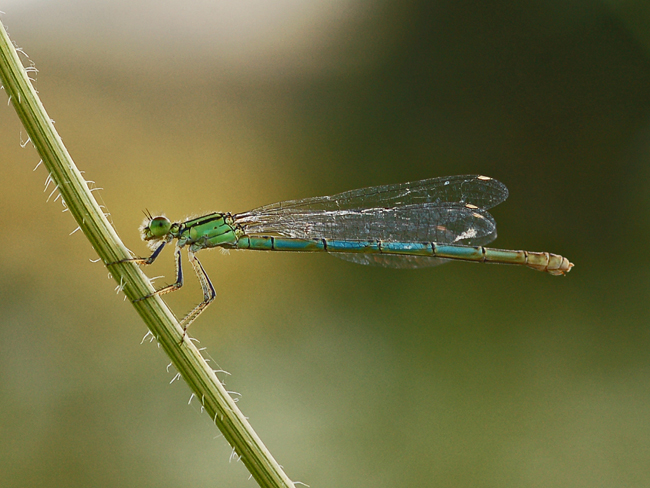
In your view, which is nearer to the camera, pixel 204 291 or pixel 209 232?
pixel 204 291

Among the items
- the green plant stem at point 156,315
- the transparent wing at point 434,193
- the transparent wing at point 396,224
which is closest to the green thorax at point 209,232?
the transparent wing at point 396,224

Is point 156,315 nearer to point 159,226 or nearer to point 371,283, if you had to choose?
point 159,226

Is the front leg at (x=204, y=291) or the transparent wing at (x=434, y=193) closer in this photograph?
the front leg at (x=204, y=291)

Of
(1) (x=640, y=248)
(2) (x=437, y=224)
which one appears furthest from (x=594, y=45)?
(2) (x=437, y=224)

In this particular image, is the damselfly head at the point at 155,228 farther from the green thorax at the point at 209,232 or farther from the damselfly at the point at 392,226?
the damselfly at the point at 392,226

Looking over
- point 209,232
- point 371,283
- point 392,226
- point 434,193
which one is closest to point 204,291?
point 209,232

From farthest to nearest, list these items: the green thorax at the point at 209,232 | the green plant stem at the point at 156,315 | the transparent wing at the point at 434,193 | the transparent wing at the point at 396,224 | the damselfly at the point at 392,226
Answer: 1. the transparent wing at the point at 434,193
2. the transparent wing at the point at 396,224
3. the damselfly at the point at 392,226
4. the green thorax at the point at 209,232
5. the green plant stem at the point at 156,315
